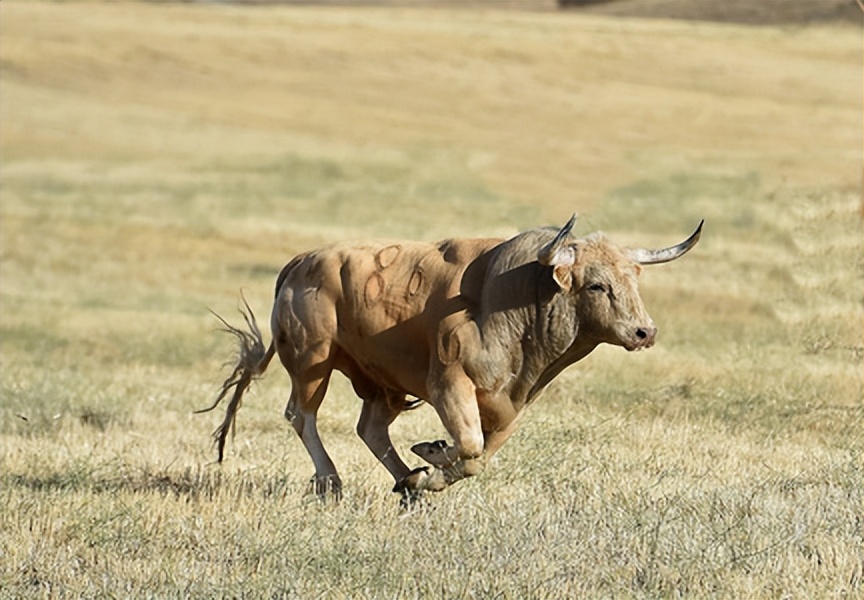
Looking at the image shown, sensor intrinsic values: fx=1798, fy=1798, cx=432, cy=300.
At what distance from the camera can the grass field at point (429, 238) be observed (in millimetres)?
8945

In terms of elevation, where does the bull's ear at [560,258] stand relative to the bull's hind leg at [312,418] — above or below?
above

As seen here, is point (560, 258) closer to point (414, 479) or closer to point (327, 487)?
point (414, 479)

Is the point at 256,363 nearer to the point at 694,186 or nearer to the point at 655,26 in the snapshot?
the point at 694,186

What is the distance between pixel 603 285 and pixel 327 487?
7.09ft

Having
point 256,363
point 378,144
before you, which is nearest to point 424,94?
point 378,144

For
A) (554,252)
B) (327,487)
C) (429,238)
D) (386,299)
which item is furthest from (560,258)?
(429,238)

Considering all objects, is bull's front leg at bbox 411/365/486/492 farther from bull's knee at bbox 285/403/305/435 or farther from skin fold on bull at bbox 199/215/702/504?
bull's knee at bbox 285/403/305/435

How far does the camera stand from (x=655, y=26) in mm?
71688

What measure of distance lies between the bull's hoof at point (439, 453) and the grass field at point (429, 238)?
27cm

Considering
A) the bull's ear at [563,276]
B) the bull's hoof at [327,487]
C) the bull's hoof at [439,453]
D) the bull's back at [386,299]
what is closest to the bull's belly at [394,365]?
the bull's back at [386,299]

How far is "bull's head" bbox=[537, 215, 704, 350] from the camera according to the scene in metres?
9.59

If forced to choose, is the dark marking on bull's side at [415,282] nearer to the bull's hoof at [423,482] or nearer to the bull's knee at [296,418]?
the bull's hoof at [423,482]

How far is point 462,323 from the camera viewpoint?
997 centimetres

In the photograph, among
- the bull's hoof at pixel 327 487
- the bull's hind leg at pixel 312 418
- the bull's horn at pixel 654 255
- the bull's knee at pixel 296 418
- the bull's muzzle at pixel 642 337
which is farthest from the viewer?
the bull's knee at pixel 296 418
